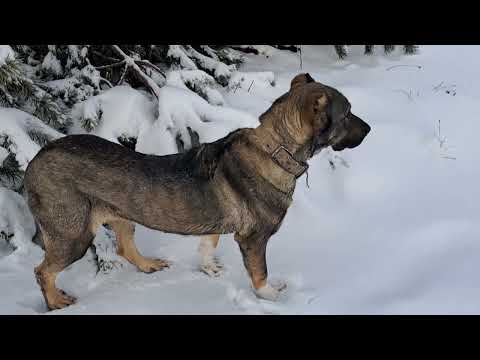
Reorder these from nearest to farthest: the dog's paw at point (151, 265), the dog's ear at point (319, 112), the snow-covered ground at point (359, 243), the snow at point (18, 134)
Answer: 1. the dog's ear at point (319, 112)
2. the snow-covered ground at point (359, 243)
3. the snow at point (18, 134)
4. the dog's paw at point (151, 265)

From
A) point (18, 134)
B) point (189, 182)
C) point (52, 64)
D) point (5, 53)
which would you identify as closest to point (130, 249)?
point (189, 182)

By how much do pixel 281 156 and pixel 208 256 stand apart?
1207 millimetres

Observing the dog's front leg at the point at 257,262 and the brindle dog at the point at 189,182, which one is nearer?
the brindle dog at the point at 189,182

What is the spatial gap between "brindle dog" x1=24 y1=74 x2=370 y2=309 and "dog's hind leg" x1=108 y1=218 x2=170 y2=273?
1.66 feet

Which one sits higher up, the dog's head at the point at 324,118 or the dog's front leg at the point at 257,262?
the dog's head at the point at 324,118

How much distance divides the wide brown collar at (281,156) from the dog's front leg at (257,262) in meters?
0.55

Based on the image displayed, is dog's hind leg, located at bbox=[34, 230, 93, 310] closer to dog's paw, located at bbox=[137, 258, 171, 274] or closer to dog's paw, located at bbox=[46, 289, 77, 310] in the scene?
dog's paw, located at bbox=[46, 289, 77, 310]

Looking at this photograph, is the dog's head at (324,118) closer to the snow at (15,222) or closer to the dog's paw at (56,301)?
the dog's paw at (56,301)

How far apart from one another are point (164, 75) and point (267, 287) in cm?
274

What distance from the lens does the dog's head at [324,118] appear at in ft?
9.61

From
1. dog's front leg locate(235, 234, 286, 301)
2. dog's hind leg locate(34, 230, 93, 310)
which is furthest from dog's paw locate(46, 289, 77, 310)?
dog's front leg locate(235, 234, 286, 301)

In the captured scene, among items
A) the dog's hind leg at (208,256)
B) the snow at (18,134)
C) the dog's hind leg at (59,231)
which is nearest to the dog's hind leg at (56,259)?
the dog's hind leg at (59,231)

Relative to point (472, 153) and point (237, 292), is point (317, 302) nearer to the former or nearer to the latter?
point (237, 292)

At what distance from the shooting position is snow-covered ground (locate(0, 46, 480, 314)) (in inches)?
132
